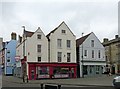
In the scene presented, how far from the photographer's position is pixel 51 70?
49.4m

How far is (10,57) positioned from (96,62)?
1038 inches

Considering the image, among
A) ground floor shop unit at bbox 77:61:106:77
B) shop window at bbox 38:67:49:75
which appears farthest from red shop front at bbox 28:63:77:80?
ground floor shop unit at bbox 77:61:106:77

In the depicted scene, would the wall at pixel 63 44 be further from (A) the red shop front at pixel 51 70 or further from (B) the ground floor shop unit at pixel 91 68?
(B) the ground floor shop unit at pixel 91 68

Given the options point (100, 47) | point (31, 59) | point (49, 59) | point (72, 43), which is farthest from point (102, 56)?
point (31, 59)

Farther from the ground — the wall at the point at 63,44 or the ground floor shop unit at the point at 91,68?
the wall at the point at 63,44

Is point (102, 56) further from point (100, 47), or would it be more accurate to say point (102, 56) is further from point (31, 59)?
point (31, 59)

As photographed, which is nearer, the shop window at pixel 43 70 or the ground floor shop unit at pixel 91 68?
the shop window at pixel 43 70

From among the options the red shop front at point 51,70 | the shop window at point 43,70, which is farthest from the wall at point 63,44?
the shop window at point 43,70

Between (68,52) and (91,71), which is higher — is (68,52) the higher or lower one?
the higher one

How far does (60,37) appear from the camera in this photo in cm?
5059

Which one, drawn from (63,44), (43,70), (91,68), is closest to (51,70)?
(43,70)

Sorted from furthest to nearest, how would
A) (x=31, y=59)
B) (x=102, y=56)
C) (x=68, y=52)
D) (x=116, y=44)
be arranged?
(x=116, y=44) → (x=102, y=56) → (x=68, y=52) → (x=31, y=59)

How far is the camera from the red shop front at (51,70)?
47.8 m

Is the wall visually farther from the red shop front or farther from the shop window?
the shop window
